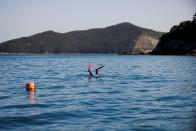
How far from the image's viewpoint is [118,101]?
22766 millimetres

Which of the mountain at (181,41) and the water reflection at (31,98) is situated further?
the mountain at (181,41)

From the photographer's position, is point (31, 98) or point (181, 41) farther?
point (181, 41)

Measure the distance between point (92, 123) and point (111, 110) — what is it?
3.34 metres

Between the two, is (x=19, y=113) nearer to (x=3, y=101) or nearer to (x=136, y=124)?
(x=3, y=101)

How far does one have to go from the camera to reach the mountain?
6117 inches

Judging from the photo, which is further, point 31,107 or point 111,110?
point 31,107

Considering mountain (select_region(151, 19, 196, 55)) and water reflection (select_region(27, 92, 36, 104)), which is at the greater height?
mountain (select_region(151, 19, 196, 55))

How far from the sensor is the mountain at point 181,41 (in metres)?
155

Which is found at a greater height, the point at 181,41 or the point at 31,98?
the point at 181,41

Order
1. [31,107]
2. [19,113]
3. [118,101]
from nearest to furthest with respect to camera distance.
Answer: [19,113] → [31,107] → [118,101]

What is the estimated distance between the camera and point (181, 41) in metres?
160

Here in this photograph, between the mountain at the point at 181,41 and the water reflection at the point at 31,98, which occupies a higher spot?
the mountain at the point at 181,41

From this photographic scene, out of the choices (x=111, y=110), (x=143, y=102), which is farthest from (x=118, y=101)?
(x=111, y=110)

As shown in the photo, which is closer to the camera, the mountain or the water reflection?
the water reflection
